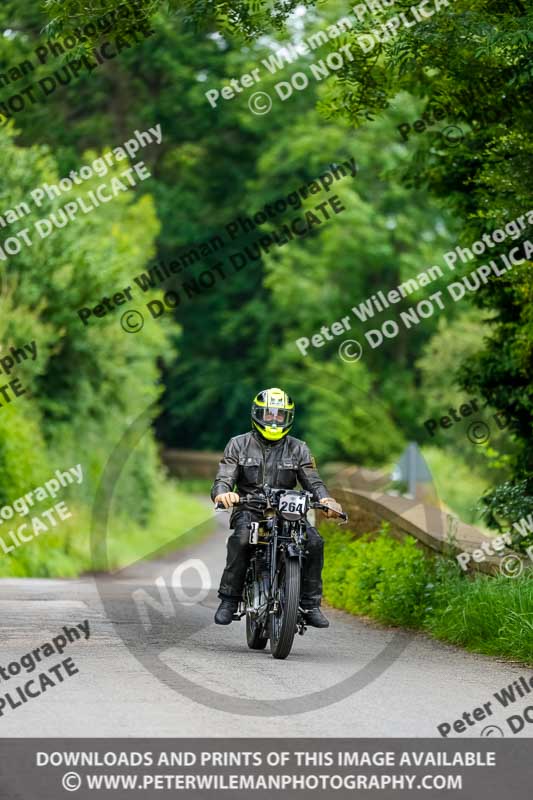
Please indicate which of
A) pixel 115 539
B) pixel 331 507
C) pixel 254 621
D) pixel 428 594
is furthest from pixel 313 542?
pixel 115 539

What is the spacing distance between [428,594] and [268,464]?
2772 millimetres

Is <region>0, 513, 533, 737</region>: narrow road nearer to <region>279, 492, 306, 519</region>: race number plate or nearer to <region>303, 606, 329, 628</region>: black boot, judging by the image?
<region>303, 606, 329, 628</region>: black boot

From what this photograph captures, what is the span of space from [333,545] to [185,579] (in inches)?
289

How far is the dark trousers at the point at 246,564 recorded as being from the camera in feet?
37.8

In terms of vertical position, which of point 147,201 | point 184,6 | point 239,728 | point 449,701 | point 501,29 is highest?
point 147,201

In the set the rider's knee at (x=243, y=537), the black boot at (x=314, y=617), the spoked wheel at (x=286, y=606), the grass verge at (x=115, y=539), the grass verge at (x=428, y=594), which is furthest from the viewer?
the grass verge at (x=115, y=539)

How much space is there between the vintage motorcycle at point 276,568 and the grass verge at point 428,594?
5.20 ft

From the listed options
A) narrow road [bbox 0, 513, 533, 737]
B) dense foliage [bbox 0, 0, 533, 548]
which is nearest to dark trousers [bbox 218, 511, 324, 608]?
narrow road [bbox 0, 513, 533, 737]

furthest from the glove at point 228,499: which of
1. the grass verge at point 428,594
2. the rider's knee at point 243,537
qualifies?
the grass verge at point 428,594

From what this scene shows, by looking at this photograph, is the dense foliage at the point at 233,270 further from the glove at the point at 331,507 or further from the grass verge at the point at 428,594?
the glove at the point at 331,507

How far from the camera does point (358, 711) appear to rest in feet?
29.7

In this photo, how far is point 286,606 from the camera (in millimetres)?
11086
